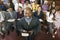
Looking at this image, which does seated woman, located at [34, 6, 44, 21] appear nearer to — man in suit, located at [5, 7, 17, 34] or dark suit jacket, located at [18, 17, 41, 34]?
man in suit, located at [5, 7, 17, 34]

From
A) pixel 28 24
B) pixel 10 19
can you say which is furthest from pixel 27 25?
pixel 10 19

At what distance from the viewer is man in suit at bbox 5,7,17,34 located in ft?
7.55

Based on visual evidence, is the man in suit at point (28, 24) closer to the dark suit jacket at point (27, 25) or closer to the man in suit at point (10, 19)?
the dark suit jacket at point (27, 25)

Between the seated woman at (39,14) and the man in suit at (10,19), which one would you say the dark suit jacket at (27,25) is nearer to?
the man in suit at (10,19)

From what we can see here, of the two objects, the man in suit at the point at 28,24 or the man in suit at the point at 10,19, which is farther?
the man in suit at the point at 10,19

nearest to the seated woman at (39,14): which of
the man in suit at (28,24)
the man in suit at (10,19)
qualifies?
the man in suit at (10,19)

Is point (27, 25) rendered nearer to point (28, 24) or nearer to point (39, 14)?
point (28, 24)

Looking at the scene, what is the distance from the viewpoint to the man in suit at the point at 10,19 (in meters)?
2.30

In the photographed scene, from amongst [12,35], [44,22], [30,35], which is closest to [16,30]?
[12,35]

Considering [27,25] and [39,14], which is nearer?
[27,25]

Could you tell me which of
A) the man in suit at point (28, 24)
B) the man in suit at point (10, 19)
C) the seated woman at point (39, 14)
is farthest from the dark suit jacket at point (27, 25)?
the seated woman at point (39, 14)

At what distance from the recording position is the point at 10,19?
2.38m

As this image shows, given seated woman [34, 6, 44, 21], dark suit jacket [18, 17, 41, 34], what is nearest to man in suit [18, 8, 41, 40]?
dark suit jacket [18, 17, 41, 34]

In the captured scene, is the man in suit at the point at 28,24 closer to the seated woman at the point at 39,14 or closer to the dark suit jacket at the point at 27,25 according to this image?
the dark suit jacket at the point at 27,25
